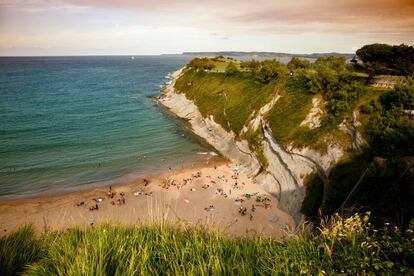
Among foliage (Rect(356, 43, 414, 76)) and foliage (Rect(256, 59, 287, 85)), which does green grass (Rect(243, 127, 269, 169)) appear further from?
foliage (Rect(356, 43, 414, 76))

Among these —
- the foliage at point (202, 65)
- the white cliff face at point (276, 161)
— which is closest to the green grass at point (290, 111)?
the white cliff face at point (276, 161)

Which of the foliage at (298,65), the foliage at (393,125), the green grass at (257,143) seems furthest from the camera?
the foliage at (298,65)

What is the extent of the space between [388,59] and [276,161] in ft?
65.7

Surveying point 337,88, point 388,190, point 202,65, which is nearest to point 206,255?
point 388,190

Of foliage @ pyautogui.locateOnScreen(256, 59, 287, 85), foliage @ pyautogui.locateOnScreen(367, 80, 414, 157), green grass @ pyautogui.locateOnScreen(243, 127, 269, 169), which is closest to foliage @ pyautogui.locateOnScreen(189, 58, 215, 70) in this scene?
foliage @ pyautogui.locateOnScreen(256, 59, 287, 85)

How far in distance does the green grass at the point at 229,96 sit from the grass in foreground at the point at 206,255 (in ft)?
125

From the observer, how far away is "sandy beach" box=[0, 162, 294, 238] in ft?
89.9

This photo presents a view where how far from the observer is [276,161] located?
35094 mm

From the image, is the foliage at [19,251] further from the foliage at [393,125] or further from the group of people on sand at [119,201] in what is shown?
the foliage at [393,125]

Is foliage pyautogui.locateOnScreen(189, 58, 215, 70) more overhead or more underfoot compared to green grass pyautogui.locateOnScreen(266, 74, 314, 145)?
more overhead

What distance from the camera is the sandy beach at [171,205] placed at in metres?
27.4

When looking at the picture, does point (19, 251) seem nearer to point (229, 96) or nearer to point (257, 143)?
point (257, 143)

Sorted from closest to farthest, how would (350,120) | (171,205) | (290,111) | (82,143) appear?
(350,120) < (171,205) < (290,111) < (82,143)

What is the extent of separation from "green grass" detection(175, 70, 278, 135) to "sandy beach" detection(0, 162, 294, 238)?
43.5 ft
